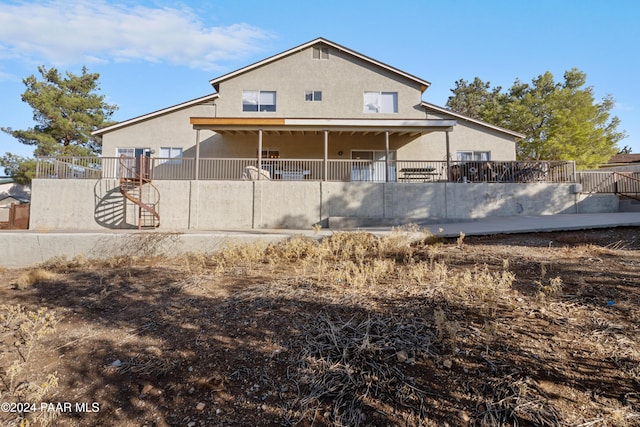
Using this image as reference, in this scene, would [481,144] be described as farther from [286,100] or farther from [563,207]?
[286,100]

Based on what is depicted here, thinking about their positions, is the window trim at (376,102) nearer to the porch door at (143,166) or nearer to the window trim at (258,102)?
the window trim at (258,102)

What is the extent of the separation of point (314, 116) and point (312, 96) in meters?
1.19

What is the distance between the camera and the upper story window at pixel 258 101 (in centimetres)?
1698

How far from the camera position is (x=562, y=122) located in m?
22.4

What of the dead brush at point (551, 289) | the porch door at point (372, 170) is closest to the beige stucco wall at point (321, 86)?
the porch door at point (372, 170)

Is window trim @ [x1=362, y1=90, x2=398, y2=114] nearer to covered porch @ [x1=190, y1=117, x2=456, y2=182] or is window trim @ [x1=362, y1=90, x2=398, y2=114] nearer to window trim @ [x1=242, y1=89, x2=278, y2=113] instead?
covered porch @ [x1=190, y1=117, x2=456, y2=182]

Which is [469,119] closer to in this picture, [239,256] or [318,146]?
[318,146]

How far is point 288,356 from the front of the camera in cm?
279

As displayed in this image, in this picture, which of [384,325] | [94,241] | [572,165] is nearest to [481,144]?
[572,165]

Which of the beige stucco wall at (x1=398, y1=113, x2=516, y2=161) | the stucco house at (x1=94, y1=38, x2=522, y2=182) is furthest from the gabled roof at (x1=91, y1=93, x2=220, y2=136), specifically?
the beige stucco wall at (x1=398, y1=113, x2=516, y2=161)

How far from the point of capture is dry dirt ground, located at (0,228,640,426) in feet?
7.09

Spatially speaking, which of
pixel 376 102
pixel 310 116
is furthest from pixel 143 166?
pixel 376 102

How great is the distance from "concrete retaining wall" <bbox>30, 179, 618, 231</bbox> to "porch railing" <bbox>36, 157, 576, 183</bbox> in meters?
0.68

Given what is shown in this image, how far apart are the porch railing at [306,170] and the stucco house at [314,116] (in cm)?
11
